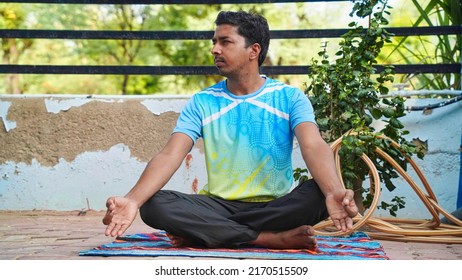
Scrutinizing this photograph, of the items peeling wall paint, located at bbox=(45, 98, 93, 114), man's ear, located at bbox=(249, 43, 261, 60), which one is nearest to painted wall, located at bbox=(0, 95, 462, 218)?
peeling wall paint, located at bbox=(45, 98, 93, 114)

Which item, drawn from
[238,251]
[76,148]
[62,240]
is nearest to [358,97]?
[238,251]

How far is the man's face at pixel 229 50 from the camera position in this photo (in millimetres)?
3547

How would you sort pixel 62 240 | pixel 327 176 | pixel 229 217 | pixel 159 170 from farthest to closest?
pixel 62 240, pixel 229 217, pixel 159 170, pixel 327 176

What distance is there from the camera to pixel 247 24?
363 cm

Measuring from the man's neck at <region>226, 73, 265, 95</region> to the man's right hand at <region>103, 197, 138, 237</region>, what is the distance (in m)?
0.84

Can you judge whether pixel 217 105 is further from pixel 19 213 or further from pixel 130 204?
pixel 19 213

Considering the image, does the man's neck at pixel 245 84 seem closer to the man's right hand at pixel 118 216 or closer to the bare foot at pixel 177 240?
the bare foot at pixel 177 240

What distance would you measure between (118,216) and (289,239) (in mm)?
780

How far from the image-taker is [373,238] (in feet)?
14.2

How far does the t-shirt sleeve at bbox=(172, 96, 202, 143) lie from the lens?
353 centimetres

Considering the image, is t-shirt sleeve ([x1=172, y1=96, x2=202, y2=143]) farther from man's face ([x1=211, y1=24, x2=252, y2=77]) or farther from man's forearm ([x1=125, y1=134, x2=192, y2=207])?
man's face ([x1=211, y1=24, x2=252, y2=77])

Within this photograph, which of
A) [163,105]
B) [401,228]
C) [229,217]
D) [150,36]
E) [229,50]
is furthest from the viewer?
[150,36]

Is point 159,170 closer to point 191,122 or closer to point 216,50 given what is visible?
point 191,122

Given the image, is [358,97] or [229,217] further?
[358,97]
